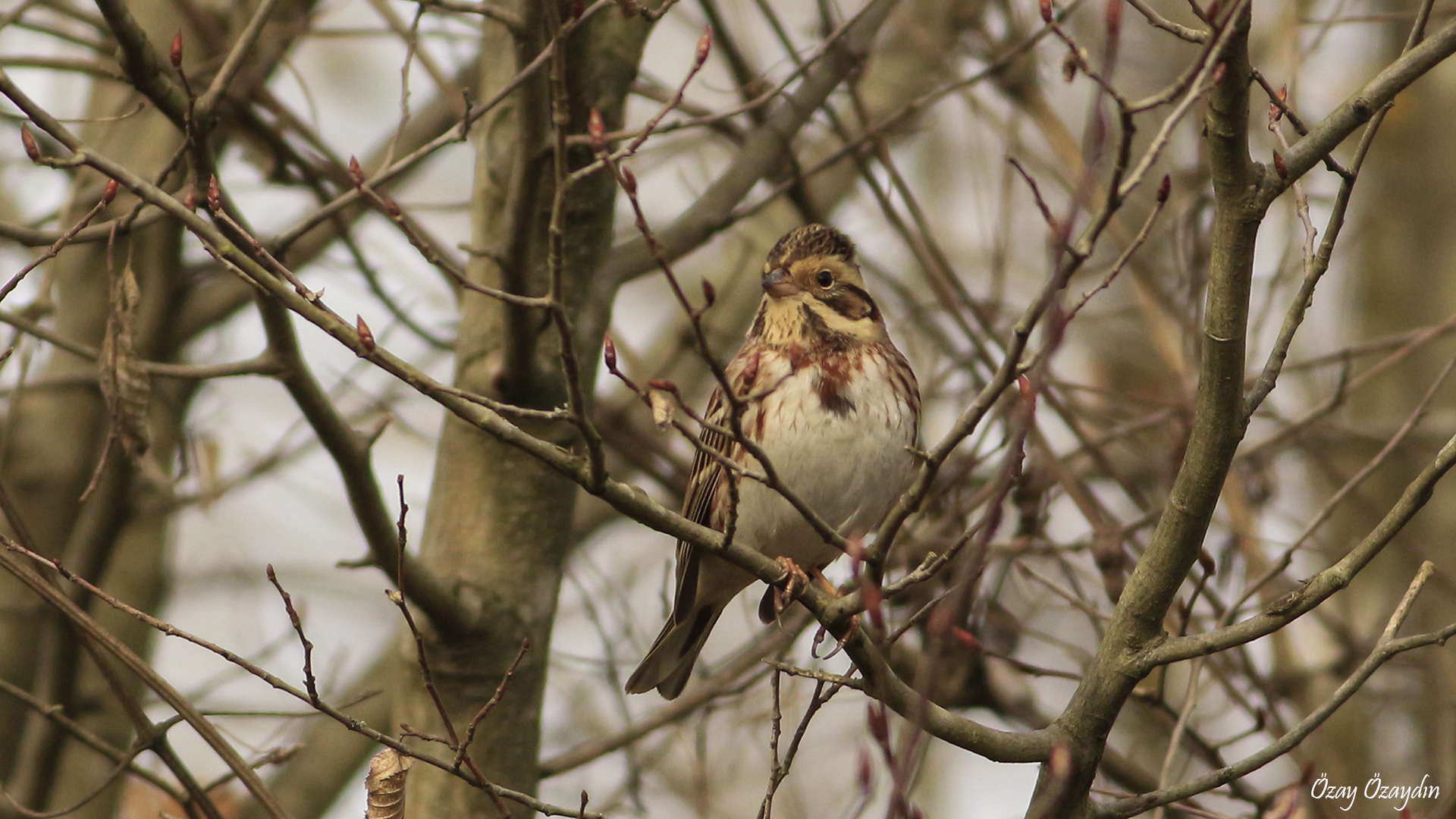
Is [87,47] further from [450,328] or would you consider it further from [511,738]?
[511,738]

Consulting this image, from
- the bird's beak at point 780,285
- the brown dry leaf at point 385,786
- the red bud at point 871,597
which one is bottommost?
the brown dry leaf at point 385,786

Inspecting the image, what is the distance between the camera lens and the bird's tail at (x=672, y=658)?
5684 mm

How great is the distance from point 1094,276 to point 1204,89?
19.6ft

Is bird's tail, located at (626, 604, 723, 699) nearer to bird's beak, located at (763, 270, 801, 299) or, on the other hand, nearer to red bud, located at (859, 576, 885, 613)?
→ bird's beak, located at (763, 270, 801, 299)

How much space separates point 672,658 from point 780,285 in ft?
5.04

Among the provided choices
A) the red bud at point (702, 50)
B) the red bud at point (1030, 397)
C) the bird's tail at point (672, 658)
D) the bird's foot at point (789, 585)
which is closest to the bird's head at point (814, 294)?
the bird's foot at point (789, 585)

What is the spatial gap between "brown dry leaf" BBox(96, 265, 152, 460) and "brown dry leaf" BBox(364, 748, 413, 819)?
1.30 m

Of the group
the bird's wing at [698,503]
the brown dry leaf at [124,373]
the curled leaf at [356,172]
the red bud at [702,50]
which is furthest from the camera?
the bird's wing at [698,503]

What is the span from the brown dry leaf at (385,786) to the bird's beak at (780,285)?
241 centimetres

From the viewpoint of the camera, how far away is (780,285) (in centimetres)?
544

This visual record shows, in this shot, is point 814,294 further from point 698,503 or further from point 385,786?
point 385,786

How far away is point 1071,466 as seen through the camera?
7.12 m

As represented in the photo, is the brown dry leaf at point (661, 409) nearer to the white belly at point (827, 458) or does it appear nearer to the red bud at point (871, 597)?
the red bud at point (871, 597)

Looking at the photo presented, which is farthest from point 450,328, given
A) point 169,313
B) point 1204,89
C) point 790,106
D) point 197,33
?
point 1204,89
